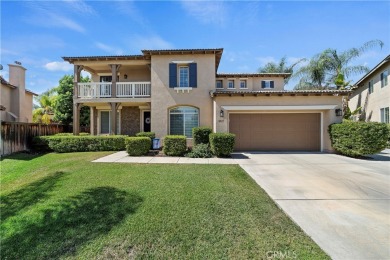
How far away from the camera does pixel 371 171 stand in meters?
7.91

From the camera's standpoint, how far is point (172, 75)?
1398 cm

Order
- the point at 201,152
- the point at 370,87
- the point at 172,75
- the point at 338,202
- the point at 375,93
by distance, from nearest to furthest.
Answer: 1. the point at 338,202
2. the point at 201,152
3. the point at 172,75
4. the point at 375,93
5. the point at 370,87

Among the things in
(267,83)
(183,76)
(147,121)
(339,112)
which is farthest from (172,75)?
(339,112)

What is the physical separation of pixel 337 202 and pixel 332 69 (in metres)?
22.9

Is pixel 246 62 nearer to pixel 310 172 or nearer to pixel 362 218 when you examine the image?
pixel 310 172

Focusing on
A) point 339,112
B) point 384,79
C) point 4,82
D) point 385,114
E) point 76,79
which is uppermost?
point 384,79

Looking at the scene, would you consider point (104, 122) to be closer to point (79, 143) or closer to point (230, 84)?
point (79, 143)

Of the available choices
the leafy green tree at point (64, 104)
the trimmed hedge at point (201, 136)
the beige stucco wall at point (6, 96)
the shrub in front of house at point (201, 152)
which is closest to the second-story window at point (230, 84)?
the trimmed hedge at point (201, 136)

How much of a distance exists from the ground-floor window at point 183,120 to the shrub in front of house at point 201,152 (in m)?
3.03

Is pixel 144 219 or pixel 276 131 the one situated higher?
pixel 276 131

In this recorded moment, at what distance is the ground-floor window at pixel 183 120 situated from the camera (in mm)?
14156

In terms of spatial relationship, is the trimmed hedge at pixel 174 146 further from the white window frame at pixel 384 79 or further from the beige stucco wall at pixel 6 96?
the white window frame at pixel 384 79

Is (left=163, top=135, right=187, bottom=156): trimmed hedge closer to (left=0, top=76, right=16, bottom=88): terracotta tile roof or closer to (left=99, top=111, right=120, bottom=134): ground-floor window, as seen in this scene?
(left=99, top=111, right=120, bottom=134): ground-floor window

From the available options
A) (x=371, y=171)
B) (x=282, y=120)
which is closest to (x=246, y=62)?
(x=282, y=120)
